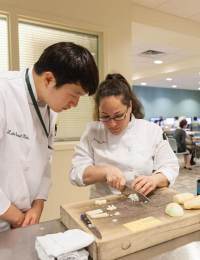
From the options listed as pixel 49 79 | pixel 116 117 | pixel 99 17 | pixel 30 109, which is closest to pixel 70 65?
pixel 49 79

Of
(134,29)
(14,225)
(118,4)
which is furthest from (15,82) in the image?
(134,29)

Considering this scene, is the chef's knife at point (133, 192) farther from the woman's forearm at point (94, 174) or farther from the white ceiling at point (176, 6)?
the white ceiling at point (176, 6)

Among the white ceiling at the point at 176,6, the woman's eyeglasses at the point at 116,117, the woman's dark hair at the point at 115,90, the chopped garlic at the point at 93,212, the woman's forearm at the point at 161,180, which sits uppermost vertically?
the white ceiling at the point at 176,6

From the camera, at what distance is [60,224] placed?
85 centimetres

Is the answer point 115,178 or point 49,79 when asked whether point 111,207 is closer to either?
point 115,178

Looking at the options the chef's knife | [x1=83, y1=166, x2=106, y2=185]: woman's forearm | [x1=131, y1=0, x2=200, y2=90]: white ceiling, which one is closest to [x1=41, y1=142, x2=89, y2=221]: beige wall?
[x1=83, y1=166, x2=106, y2=185]: woman's forearm

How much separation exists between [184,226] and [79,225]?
0.98 ft

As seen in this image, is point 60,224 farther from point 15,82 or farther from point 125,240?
point 15,82

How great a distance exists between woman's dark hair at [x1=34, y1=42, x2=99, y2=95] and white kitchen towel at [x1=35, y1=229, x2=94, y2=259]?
431 mm

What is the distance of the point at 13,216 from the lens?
880 mm

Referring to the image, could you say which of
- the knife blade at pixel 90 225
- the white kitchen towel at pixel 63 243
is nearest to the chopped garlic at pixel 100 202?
the knife blade at pixel 90 225

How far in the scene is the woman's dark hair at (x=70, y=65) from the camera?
0.78 m

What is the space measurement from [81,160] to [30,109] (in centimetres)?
34

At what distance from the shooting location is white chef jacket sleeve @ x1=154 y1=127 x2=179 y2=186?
109 cm
